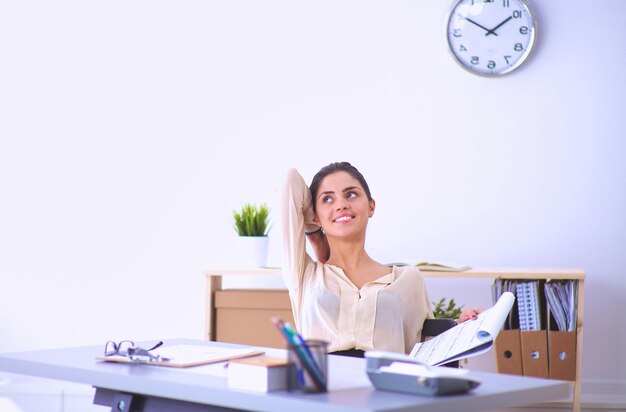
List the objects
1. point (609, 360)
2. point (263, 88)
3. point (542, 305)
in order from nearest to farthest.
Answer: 1. point (542, 305)
2. point (609, 360)
3. point (263, 88)

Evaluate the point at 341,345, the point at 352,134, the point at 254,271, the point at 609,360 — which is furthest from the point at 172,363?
the point at 609,360

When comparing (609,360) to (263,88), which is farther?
(263,88)

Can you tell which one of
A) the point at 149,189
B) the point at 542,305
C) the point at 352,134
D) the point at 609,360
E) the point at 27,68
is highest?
the point at 27,68

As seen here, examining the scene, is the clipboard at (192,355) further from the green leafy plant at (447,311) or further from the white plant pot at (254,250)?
the green leafy plant at (447,311)

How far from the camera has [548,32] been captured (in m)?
3.84

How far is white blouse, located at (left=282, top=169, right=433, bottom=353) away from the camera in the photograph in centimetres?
224

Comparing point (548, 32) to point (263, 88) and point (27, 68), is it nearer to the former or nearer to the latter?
point (263, 88)

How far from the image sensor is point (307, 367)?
136 cm

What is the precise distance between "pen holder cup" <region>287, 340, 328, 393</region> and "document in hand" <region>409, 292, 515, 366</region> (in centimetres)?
43

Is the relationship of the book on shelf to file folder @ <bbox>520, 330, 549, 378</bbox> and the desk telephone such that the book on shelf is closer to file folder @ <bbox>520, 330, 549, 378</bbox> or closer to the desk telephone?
the desk telephone

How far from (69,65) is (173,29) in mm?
539

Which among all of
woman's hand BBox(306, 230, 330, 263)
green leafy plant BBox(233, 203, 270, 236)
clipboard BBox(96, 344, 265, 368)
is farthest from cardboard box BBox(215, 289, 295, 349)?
clipboard BBox(96, 344, 265, 368)

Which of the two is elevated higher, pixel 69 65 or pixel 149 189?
pixel 69 65

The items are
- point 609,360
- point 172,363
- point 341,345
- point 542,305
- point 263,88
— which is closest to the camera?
point 172,363
